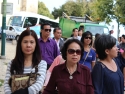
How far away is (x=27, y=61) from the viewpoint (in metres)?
3.65

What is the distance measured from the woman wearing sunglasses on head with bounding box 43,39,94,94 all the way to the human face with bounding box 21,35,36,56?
0.38m

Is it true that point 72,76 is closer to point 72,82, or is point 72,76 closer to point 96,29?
point 72,82

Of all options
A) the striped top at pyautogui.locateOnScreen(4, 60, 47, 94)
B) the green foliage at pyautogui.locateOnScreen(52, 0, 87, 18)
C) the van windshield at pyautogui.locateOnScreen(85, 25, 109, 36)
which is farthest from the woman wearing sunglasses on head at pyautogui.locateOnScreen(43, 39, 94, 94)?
the green foliage at pyautogui.locateOnScreen(52, 0, 87, 18)

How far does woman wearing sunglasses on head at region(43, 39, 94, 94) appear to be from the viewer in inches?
129

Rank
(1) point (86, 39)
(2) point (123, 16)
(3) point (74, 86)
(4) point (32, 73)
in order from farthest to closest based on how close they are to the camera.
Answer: (2) point (123, 16)
(1) point (86, 39)
(4) point (32, 73)
(3) point (74, 86)

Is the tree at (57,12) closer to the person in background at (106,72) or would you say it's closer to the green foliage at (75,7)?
the green foliage at (75,7)

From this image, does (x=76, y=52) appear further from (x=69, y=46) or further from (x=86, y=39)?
(x=86, y=39)

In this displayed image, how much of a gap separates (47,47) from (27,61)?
2.69 m

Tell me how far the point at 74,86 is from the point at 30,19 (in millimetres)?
27704

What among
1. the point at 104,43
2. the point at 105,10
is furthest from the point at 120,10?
the point at 104,43

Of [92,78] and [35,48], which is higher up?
[35,48]

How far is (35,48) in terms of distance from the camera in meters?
3.72

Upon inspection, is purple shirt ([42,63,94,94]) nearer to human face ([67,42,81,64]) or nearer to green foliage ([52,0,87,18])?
human face ([67,42,81,64])

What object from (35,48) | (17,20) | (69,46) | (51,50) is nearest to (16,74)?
(35,48)
